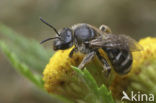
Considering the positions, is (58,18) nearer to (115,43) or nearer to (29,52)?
(29,52)

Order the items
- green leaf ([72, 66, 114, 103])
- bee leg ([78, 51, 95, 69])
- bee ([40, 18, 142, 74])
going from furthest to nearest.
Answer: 1. bee ([40, 18, 142, 74])
2. bee leg ([78, 51, 95, 69])
3. green leaf ([72, 66, 114, 103])

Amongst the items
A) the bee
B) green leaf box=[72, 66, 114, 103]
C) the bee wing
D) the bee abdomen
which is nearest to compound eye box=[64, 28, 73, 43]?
the bee

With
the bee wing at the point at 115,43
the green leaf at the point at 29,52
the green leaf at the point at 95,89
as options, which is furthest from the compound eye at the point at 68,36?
the green leaf at the point at 29,52

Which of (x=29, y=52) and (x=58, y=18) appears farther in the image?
(x=58, y=18)

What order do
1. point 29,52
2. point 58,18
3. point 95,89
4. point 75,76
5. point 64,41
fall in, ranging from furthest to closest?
1. point 58,18
2. point 29,52
3. point 64,41
4. point 75,76
5. point 95,89

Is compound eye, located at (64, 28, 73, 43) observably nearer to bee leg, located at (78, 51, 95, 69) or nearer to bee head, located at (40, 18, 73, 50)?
bee head, located at (40, 18, 73, 50)

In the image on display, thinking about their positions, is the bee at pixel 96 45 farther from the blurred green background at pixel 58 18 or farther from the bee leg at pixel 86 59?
the blurred green background at pixel 58 18

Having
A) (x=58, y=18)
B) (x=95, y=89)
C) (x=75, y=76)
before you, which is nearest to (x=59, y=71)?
(x=75, y=76)

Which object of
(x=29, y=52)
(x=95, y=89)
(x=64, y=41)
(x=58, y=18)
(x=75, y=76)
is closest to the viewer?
(x=95, y=89)
